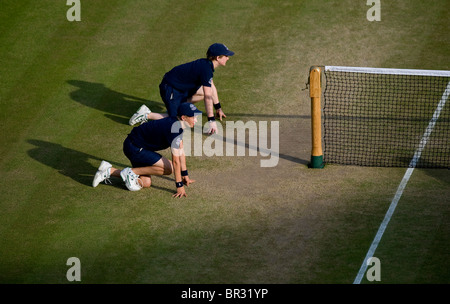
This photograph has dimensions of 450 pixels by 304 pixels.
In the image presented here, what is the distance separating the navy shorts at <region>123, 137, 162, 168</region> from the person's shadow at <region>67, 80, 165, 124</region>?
289 centimetres

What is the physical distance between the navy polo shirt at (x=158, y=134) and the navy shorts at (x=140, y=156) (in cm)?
8

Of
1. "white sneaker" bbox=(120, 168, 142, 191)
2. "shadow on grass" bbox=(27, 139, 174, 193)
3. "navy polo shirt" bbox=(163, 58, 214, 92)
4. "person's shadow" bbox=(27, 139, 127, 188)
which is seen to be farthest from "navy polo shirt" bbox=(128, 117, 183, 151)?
"navy polo shirt" bbox=(163, 58, 214, 92)

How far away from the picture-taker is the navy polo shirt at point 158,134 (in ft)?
42.3

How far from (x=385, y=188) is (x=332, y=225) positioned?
1673mm

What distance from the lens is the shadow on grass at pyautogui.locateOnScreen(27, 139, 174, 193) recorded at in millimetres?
14359

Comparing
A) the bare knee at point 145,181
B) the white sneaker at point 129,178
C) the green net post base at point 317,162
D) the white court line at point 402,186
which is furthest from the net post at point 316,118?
the white sneaker at point 129,178

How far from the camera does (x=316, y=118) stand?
45.3 feet

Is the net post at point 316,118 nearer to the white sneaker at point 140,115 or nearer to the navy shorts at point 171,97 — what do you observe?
the navy shorts at point 171,97

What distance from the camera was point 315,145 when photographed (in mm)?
14086

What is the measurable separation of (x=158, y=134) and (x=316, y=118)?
3165 millimetres

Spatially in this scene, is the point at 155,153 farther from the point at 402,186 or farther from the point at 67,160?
the point at 402,186

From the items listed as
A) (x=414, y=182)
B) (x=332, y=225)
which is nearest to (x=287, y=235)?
(x=332, y=225)

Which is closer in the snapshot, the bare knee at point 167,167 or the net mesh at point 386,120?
the bare knee at point 167,167

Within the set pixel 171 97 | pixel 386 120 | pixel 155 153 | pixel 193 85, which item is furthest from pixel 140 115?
pixel 386 120
